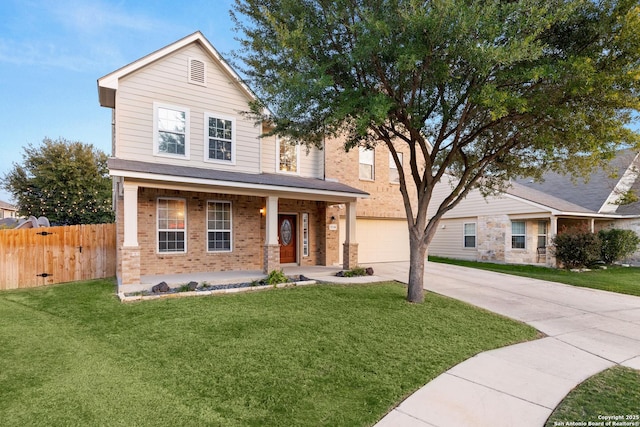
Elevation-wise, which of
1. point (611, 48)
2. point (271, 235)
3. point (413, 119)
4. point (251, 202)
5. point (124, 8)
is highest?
point (124, 8)

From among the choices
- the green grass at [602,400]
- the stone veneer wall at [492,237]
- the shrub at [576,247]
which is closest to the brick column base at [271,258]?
the green grass at [602,400]

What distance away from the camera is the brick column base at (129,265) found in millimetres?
8797

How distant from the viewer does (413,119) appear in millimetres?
7488

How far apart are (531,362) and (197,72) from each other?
1209 centimetres

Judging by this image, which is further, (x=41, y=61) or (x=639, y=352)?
(x=41, y=61)

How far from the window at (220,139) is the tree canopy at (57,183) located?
1512 cm

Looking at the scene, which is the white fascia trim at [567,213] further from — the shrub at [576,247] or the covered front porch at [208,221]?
Answer: the covered front porch at [208,221]

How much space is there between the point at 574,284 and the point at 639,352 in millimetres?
7116

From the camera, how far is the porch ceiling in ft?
29.7

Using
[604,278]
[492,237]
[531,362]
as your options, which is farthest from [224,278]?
[492,237]

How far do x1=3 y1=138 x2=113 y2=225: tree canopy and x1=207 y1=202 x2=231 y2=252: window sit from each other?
15.2 meters

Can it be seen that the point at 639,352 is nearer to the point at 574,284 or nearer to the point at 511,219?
the point at 574,284

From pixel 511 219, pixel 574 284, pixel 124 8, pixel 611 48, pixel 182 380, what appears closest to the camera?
pixel 182 380

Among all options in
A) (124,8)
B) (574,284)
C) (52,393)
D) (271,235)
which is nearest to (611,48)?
(574,284)
